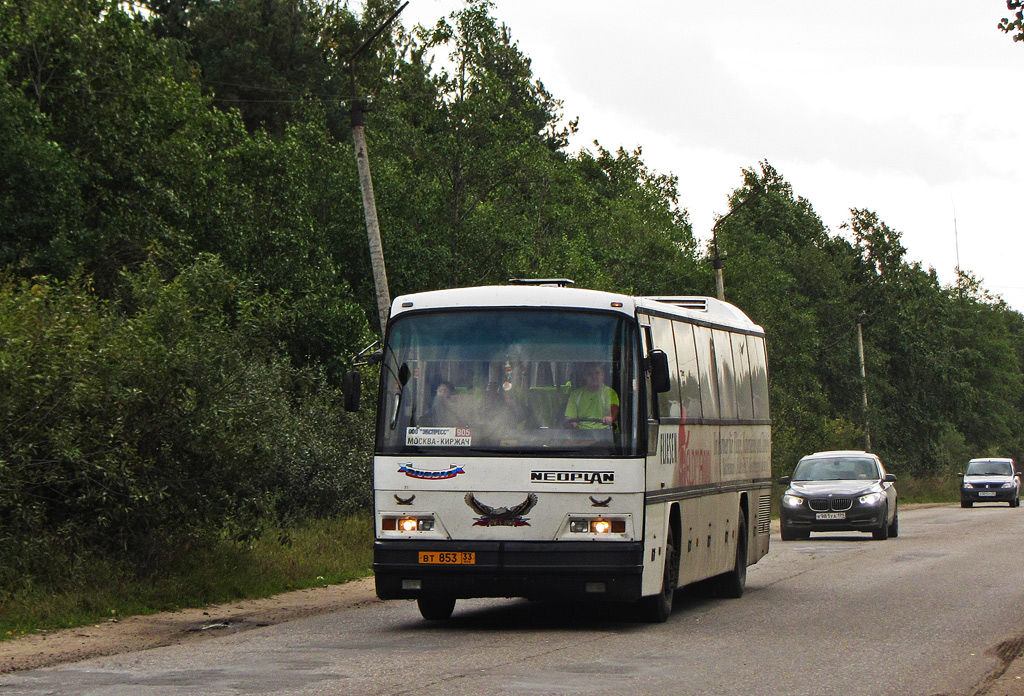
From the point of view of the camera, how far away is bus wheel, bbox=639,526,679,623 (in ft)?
44.1

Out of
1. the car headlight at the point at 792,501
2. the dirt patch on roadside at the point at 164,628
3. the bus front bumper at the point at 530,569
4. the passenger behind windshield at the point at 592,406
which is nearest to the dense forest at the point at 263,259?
the dirt patch on roadside at the point at 164,628

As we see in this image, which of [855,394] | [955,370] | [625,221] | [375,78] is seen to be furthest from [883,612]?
[955,370]

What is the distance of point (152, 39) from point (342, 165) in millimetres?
8008

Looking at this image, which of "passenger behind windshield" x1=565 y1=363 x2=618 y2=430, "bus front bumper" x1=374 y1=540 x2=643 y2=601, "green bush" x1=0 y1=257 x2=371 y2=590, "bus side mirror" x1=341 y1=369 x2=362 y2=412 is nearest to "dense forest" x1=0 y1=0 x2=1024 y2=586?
A: "green bush" x1=0 y1=257 x2=371 y2=590

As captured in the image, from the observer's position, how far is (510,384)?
42.0ft

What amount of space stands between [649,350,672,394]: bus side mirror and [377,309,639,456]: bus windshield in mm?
162

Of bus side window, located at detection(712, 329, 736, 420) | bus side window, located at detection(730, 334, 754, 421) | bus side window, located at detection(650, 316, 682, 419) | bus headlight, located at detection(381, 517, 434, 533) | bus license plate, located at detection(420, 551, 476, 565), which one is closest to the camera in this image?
bus license plate, located at detection(420, 551, 476, 565)

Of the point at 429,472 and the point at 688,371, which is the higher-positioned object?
the point at 688,371

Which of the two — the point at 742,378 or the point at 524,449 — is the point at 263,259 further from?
the point at 524,449

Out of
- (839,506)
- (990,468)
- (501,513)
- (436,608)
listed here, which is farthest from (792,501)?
(990,468)

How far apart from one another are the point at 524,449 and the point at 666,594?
7.26 ft

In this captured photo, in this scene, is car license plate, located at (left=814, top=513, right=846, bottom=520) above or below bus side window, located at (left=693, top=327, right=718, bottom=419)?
below

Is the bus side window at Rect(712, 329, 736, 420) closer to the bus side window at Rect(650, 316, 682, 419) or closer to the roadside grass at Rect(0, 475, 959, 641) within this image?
the bus side window at Rect(650, 316, 682, 419)

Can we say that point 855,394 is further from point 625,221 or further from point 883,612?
point 883,612
